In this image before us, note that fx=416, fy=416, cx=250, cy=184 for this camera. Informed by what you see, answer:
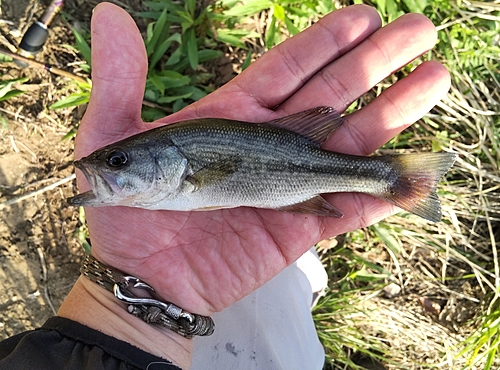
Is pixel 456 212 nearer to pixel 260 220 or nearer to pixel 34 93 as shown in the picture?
pixel 260 220

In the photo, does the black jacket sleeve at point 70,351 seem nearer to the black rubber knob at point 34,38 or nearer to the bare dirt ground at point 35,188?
the bare dirt ground at point 35,188

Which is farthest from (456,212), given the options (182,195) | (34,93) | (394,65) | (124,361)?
(34,93)

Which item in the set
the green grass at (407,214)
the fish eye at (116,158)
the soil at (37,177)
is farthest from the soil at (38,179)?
the fish eye at (116,158)

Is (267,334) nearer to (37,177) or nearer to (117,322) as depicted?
(117,322)

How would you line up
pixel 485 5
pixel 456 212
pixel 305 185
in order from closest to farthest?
pixel 305 185 → pixel 485 5 → pixel 456 212

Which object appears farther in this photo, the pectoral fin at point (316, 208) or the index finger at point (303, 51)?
the index finger at point (303, 51)

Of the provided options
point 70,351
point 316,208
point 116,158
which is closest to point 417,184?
point 316,208

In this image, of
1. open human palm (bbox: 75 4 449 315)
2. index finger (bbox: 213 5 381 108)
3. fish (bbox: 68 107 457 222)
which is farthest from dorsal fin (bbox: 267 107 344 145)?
index finger (bbox: 213 5 381 108)
